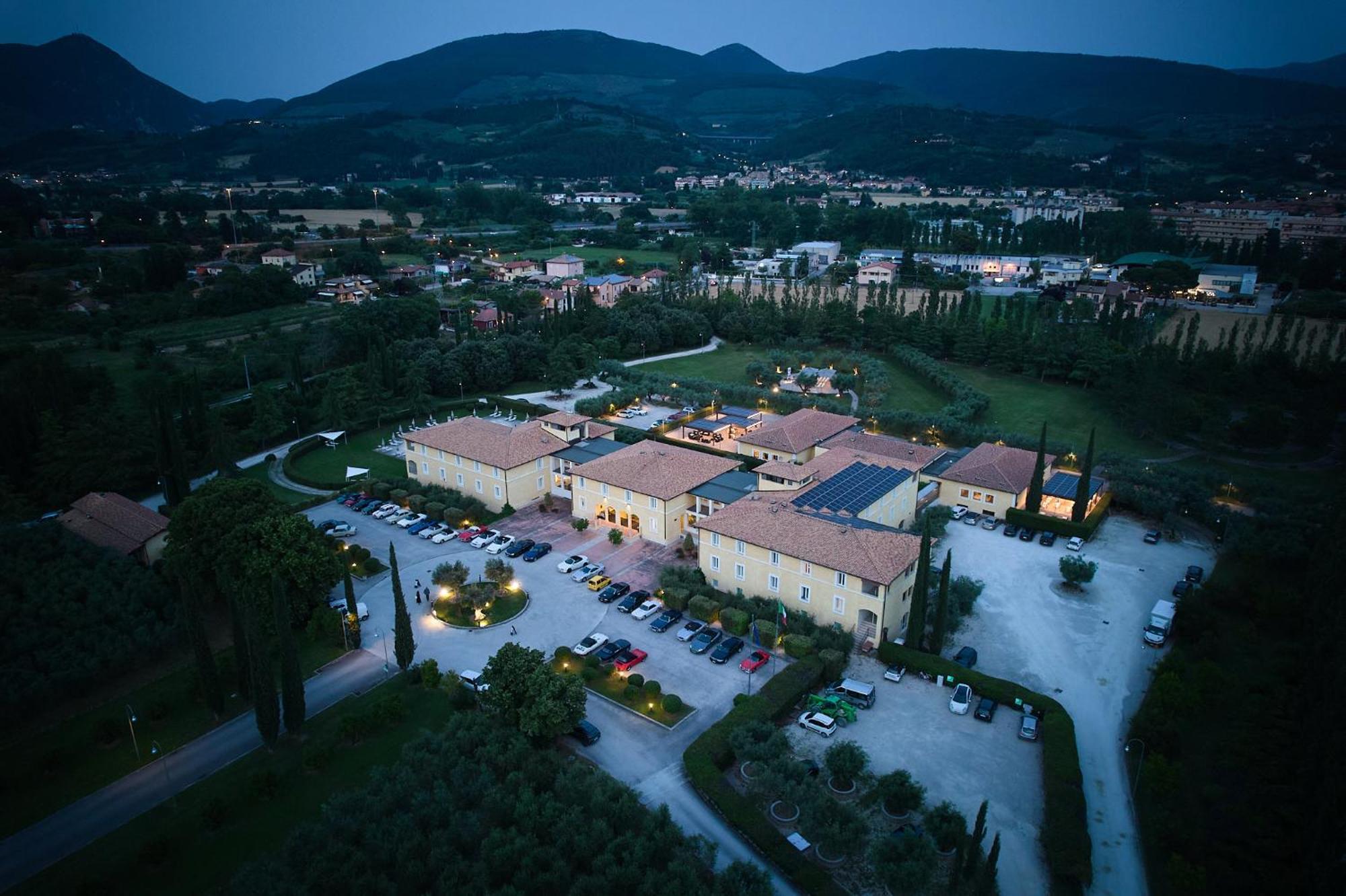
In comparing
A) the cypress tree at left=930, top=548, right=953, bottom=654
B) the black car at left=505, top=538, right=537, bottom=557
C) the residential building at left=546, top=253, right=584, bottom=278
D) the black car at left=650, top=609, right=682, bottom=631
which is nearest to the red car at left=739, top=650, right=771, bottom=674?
the black car at left=650, top=609, right=682, bottom=631

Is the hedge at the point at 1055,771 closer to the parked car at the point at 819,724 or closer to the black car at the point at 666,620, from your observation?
the parked car at the point at 819,724

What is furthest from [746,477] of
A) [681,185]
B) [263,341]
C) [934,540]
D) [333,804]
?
[681,185]

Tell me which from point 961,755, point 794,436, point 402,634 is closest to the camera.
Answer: point 961,755

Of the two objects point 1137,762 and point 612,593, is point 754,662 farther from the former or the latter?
point 1137,762

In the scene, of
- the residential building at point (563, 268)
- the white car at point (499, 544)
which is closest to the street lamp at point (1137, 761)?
the white car at point (499, 544)

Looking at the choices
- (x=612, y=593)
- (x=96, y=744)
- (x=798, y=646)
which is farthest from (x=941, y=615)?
(x=96, y=744)

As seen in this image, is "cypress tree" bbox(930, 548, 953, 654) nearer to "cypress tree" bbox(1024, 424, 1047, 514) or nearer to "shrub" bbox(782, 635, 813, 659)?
"shrub" bbox(782, 635, 813, 659)

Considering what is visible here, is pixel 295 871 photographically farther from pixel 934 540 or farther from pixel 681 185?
pixel 681 185
